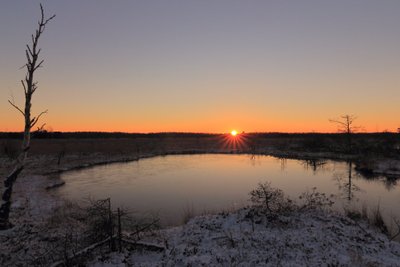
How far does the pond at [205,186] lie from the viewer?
67.5 ft

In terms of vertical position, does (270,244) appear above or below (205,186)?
above

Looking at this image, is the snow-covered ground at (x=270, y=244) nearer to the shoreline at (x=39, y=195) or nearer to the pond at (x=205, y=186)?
the shoreline at (x=39, y=195)

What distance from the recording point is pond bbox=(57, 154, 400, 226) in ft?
67.5

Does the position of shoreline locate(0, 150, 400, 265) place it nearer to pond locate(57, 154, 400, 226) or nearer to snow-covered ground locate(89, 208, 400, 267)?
snow-covered ground locate(89, 208, 400, 267)

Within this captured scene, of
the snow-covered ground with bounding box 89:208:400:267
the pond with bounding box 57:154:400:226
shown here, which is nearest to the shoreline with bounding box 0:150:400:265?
the snow-covered ground with bounding box 89:208:400:267

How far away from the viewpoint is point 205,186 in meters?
28.4

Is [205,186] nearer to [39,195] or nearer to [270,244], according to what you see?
[39,195]

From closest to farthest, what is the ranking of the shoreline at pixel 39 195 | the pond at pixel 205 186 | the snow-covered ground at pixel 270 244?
the snow-covered ground at pixel 270 244
the shoreline at pixel 39 195
the pond at pixel 205 186

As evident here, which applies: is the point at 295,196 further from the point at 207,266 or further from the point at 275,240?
the point at 207,266

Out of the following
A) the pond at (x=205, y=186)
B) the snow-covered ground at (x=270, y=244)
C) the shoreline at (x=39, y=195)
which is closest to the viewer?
the snow-covered ground at (x=270, y=244)

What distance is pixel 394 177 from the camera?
3075 cm

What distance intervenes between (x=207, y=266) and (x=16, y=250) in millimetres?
6515

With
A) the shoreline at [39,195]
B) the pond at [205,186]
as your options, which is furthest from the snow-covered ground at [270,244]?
the pond at [205,186]

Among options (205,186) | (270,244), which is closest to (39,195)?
(205,186)
